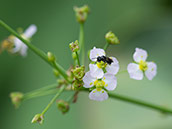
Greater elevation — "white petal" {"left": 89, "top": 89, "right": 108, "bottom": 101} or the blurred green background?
A: the blurred green background

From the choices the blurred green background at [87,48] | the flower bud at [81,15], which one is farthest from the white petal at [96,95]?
the blurred green background at [87,48]

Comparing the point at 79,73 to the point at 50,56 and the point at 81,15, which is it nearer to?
the point at 50,56

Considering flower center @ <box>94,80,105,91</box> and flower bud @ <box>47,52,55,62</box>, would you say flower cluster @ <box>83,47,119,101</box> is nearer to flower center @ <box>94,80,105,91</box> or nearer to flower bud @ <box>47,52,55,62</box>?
flower center @ <box>94,80,105,91</box>

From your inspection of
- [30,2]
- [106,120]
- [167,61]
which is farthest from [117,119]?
[30,2]

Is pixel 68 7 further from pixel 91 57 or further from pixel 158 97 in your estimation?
pixel 91 57

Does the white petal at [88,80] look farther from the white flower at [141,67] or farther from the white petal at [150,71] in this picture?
the white petal at [150,71]

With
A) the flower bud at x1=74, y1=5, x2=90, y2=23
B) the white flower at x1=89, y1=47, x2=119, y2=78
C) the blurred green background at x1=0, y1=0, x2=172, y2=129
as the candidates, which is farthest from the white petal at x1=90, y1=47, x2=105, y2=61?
the blurred green background at x1=0, y1=0, x2=172, y2=129

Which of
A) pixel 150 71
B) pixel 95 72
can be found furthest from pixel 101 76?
pixel 150 71
